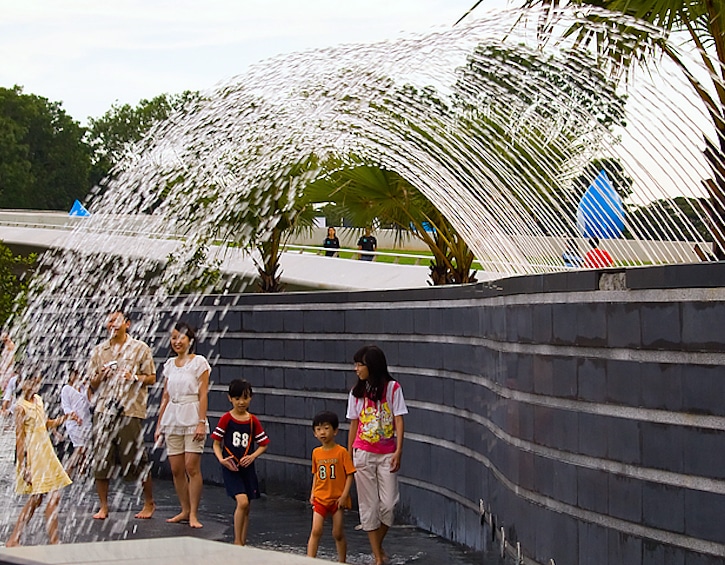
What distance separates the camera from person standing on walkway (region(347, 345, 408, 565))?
29.7 ft

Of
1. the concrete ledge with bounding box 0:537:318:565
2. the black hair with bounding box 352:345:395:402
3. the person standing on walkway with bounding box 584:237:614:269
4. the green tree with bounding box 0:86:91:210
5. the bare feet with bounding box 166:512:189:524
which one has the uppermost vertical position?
the green tree with bounding box 0:86:91:210

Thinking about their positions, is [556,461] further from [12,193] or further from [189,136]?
[12,193]

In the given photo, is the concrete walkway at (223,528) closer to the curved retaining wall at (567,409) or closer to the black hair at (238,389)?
the curved retaining wall at (567,409)

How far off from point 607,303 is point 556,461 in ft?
3.62

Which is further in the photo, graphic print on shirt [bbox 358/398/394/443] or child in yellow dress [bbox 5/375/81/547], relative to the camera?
child in yellow dress [bbox 5/375/81/547]

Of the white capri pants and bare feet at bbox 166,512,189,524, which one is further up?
the white capri pants

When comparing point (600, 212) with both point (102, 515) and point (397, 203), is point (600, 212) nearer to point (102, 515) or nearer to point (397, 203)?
point (397, 203)

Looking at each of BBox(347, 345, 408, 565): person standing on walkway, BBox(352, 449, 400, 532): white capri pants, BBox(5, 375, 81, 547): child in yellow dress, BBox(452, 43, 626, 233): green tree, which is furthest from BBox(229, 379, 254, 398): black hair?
BBox(452, 43, 626, 233): green tree

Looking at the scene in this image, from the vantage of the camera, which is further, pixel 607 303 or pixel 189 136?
pixel 189 136

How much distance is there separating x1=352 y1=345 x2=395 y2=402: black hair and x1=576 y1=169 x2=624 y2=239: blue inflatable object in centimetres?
185

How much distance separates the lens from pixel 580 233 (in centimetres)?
884

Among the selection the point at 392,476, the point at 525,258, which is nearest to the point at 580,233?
the point at 525,258

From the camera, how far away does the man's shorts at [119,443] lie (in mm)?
11141

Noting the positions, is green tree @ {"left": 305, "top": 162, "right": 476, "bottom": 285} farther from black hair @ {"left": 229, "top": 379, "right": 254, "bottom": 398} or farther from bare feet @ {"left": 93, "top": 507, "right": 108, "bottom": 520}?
bare feet @ {"left": 93, "top": 507, "right": 108, "bottom": 520}
